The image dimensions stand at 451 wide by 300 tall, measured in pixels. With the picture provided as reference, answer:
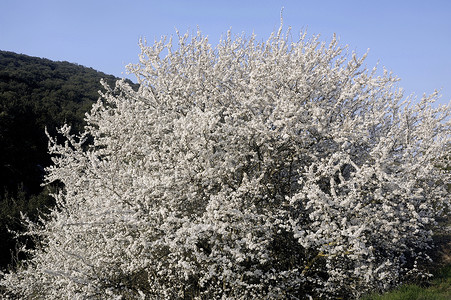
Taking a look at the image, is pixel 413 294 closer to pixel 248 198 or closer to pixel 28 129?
pixel 248 198

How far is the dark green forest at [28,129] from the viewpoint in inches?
612

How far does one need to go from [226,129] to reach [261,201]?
1.58 m

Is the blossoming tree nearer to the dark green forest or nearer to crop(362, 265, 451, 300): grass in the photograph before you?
crop(362, 265, 451, 300): grass

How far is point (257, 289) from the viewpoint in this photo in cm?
586

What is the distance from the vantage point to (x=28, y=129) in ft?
75.3

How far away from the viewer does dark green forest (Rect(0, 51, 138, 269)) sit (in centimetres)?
1555

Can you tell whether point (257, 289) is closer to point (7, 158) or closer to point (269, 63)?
point (269, 63)

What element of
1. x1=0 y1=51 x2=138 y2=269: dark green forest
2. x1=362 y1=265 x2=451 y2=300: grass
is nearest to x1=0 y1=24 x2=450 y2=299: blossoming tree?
x1=362 y1=265 x2=451 y2=300: grass

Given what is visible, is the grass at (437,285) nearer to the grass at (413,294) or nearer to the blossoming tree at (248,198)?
the grass at (413,294)

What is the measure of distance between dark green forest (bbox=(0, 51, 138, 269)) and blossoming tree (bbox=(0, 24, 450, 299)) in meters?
7.47

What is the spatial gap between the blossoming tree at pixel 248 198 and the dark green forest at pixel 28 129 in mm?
7468

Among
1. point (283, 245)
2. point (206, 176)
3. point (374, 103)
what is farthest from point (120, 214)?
point (374, 103)

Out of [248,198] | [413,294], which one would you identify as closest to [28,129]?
[248,198]


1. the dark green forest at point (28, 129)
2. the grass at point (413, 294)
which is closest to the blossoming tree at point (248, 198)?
the grass at point (413, 294)
